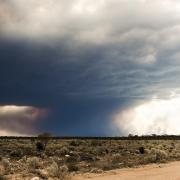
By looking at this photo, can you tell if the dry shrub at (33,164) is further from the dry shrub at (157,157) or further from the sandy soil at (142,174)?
the dry shrub at (157,157)

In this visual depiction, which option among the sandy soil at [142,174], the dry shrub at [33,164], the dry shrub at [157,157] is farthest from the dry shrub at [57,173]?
the dry shrub at [157,157]

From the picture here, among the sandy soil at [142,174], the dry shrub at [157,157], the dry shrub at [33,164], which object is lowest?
the sandy soil at [142,174]

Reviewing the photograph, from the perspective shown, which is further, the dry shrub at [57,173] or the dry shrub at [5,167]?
the dry shrub at [5,167]

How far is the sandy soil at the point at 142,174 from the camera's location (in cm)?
2780

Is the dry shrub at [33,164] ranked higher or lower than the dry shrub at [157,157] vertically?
lower

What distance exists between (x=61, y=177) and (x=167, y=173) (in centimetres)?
790

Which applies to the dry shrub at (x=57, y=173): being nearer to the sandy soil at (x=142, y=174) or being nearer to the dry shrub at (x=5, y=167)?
the sandy soil at (x=142, y=174)

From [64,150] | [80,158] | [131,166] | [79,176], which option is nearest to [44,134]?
[64,150]

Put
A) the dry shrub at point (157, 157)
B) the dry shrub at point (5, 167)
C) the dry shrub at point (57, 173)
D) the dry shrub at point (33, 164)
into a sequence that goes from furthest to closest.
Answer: the dry shrub at point (157, 157)
the dry shrub at point (33, 164)
the dry shrub at point (5, 167)
the dry shrub at point (57, 173)

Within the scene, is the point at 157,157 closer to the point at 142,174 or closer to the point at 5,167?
the point at 142,174

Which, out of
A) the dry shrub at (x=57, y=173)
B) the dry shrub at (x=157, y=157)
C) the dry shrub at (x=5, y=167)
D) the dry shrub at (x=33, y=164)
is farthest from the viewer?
the dry shrub at (x=157, y=157)

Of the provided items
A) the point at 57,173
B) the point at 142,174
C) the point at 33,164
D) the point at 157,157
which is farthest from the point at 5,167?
the point at 157,157

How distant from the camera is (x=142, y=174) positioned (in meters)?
29.5

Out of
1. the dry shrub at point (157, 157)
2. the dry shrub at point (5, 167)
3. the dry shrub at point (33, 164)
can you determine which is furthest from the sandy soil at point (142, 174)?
the dry shrub at point (157, 157)
